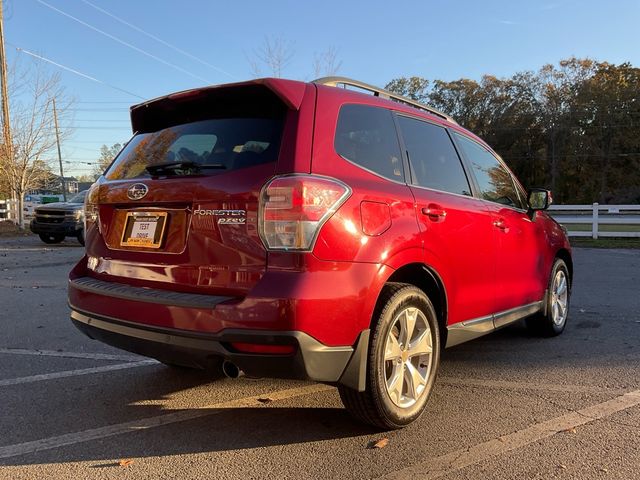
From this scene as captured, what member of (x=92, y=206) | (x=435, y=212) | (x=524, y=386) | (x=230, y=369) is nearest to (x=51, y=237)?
(x=92, y=206)

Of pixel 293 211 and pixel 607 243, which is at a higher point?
pixel 293 211

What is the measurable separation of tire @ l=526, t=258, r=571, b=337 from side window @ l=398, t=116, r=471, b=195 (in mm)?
1852

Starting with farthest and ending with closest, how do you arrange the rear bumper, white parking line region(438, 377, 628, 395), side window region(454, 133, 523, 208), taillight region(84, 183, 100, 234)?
side window region(454, 133, 523, 208) → white parking line region(438, 377, 628, 395) → taillight region(84, 183, 100, 234) → the rear bumper

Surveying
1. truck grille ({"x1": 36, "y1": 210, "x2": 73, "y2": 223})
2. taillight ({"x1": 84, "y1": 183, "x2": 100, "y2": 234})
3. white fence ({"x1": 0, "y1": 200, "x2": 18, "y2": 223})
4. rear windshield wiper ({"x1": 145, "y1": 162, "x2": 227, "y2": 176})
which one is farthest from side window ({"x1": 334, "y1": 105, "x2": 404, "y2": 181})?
white fence ({"x1": 0, "y1": 200, "x2": 18, "y2": 223})

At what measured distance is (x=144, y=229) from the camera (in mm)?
3039

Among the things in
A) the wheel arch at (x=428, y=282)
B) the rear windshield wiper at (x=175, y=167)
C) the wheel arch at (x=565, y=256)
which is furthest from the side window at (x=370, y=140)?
the wheel arch at (x=565, y=256)

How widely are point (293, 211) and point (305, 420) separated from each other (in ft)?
4.67

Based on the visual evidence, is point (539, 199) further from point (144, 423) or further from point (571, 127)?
point (571, 127)

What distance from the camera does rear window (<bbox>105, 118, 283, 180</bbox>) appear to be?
9.18 feet

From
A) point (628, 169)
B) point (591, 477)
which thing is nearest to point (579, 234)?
point (591, 477)

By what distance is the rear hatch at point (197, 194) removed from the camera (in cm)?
269

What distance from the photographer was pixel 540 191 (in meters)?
4.87

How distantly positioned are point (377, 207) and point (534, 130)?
59.2 metres

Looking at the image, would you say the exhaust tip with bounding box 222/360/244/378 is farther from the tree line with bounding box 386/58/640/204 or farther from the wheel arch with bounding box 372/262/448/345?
the tree line with bounding box 386/58/640/204
